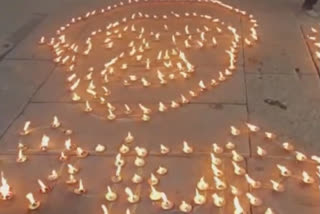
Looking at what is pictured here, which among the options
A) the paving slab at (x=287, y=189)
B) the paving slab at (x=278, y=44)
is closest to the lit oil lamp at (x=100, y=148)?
the paving slab at (x=287, y=189)

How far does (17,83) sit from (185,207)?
241 centimetres

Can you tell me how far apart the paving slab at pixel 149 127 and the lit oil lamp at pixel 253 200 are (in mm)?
513

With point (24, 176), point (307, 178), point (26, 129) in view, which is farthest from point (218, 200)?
point (26, 129)

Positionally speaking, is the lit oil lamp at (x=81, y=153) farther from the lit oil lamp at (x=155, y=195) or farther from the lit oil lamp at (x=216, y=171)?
the lit oil lamp at (x=216, y=171)

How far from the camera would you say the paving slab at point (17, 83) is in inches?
166

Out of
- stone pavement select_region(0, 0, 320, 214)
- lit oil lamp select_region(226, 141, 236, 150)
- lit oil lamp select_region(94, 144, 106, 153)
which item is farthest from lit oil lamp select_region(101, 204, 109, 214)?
lit oil lamp select_region(226, 141, 236, 150)

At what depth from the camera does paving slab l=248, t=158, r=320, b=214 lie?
301cm

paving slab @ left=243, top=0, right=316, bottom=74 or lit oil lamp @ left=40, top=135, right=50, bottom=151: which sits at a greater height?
paving slab @ left=243, top=0, right=316, bottom=74

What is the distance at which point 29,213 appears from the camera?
304 centimetres

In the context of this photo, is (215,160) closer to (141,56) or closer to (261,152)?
(261,152)

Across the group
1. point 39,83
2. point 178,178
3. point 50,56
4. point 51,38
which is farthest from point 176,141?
point 51,38

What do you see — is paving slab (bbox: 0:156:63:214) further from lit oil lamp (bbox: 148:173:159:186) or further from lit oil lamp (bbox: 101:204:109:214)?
lit oil lamp (bbox: 148:173:159:186)

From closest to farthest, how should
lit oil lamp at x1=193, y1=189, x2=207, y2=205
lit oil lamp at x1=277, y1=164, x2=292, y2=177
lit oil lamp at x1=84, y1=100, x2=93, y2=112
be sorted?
lit oil lamp at x1=193, y1=189, x2=207, y2=205 → lit oil lamp at x1=277, y1=164, x2=292, y2=177 → lit oil lamp at x1=84, y1=100, x2=93, y2=112

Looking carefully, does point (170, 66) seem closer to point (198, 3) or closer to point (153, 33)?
point (153, 33)
